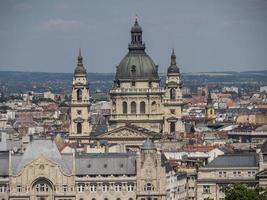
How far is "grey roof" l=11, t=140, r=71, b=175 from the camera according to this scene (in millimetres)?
136125

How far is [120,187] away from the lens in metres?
137

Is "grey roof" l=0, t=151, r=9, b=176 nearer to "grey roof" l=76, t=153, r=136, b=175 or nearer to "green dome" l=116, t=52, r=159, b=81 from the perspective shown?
"grey roof" l=76, t=153, r=136, b=175

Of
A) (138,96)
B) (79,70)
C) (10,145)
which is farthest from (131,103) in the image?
(10,145)

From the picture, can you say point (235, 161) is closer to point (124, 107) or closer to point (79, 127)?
point (124, 107)

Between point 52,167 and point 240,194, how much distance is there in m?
22.4

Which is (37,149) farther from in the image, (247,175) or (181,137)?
(181,137)

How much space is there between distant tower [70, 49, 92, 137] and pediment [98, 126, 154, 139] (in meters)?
8.25

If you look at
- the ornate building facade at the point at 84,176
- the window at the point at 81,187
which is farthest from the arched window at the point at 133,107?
the window at the point at 81,187

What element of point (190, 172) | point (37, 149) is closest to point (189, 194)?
point (190, 172)

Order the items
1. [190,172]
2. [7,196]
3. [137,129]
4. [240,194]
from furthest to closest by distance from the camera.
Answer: [137,129]
[190,172]
[7,196]
[240,194]

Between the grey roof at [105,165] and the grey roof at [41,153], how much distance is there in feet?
4.08

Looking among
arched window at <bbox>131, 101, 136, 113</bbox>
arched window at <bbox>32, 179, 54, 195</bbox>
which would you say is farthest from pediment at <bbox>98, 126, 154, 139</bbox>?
arched window at <bbox>32, 179, 54, 195</bbox>

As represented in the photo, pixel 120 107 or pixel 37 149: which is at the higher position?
pixel 120 107

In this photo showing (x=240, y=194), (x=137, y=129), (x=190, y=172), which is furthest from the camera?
(x=137, y=129)
